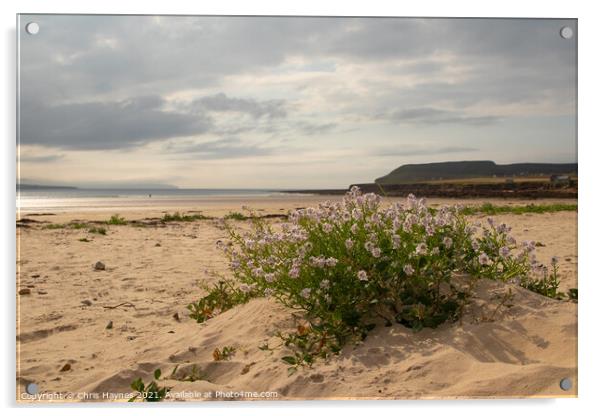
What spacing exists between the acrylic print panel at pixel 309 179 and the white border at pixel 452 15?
0.24 feet

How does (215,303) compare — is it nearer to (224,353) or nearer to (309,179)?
(224,353)

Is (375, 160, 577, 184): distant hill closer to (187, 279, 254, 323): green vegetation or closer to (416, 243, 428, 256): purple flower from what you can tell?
(416, 243, 428, 256): purple flower

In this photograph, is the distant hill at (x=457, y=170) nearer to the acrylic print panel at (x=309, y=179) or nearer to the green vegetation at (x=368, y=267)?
the acrylic print panel at (x=309, y=179)

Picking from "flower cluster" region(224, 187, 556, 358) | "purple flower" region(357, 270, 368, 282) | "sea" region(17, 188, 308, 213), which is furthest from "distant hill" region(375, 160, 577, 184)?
"purple flower" region(357, 270, 368, 282)

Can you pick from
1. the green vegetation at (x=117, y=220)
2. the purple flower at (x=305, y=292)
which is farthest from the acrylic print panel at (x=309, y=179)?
the green vegetation at (x=117, y=220)

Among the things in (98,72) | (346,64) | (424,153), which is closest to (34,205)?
(98,72)

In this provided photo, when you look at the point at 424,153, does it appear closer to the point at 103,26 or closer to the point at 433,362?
the point at 433,362

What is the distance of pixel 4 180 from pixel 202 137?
1.46 metres

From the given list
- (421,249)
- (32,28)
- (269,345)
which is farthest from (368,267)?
(32,28)

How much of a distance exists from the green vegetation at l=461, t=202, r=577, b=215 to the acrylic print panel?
3cm

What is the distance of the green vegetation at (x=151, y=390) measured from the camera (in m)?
3.42

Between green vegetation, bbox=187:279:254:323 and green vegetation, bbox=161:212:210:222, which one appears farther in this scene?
green vegetation, bbox=161:212:210:222

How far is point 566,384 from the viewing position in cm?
340

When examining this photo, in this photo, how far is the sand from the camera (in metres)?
3.27
